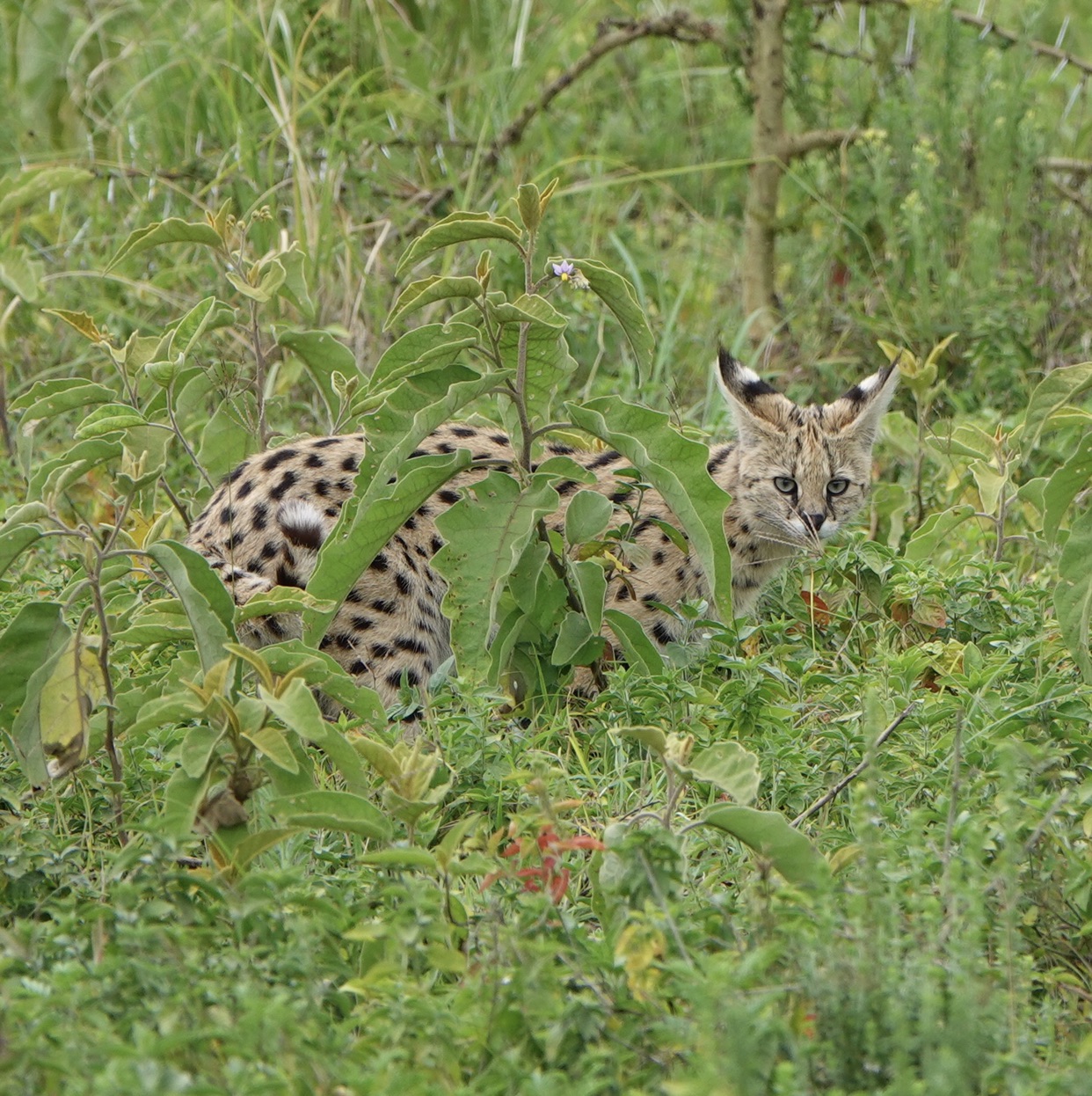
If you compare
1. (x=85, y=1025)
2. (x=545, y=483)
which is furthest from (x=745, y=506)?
(x=85, y=1025)

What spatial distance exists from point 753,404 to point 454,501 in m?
1.14

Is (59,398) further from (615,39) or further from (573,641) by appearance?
(615,39)

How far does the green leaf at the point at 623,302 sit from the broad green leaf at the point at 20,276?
93.2 inches

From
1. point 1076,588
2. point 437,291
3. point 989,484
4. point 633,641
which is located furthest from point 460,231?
point 989,484

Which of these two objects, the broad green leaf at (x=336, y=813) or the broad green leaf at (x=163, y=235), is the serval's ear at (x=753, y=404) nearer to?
the broad green leaf at (x=163, y=235)

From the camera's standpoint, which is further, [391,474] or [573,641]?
[573,641]

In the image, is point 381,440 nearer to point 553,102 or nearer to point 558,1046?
point 558,1046

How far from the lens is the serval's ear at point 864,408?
5.46 metres

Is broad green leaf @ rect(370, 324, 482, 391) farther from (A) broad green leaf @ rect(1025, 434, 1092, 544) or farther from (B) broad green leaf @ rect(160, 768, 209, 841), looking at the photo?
(A) broad green leaf @ rect(1025, 434, 1092, 544)

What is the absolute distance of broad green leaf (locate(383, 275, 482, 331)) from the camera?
3.83m

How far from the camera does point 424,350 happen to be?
13.3 ft

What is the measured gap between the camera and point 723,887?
11.7ft

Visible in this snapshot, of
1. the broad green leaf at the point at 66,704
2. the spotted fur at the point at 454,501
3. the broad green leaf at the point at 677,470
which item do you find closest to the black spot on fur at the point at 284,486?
the spotted fur at the point at 454,501

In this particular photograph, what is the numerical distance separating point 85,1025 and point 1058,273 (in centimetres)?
581
